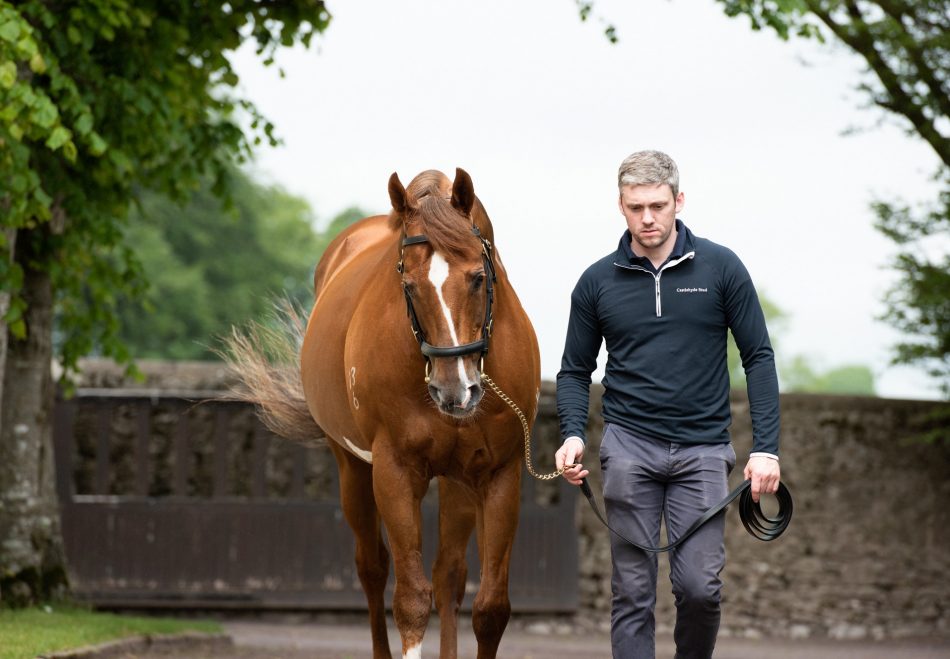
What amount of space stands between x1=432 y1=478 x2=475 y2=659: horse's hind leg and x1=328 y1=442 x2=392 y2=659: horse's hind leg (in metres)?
0.82

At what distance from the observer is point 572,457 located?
16.7 ft

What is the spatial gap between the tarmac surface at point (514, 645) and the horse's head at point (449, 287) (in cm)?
524

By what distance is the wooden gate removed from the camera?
13.0 metres

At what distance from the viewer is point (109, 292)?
1166cm

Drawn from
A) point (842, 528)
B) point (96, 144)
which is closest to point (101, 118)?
point (96, 144)

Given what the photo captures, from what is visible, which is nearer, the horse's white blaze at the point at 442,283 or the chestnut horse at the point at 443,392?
the horse's white blaze at the point at 442,283

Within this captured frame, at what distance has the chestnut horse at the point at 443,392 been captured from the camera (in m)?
5.26

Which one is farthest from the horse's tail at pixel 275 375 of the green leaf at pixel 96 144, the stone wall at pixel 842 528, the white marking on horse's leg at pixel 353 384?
the stone wall at pixel 842 528

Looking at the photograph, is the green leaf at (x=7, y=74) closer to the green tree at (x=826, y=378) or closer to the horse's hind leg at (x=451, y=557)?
the horse's hind leg at (x=451, y=557)

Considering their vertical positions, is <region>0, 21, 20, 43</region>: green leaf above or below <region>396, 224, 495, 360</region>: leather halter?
above

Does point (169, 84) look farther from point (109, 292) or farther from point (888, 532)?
point (888, 532)

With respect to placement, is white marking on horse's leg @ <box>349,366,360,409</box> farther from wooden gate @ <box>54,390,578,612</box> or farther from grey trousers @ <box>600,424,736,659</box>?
wooden gate @ <box>54,390,578,612</box>

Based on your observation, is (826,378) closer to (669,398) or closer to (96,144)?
(96,144)

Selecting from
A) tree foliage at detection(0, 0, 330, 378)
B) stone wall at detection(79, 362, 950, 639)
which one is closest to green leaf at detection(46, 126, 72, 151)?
tree foliage at detection(0, 0, 330, 378)
